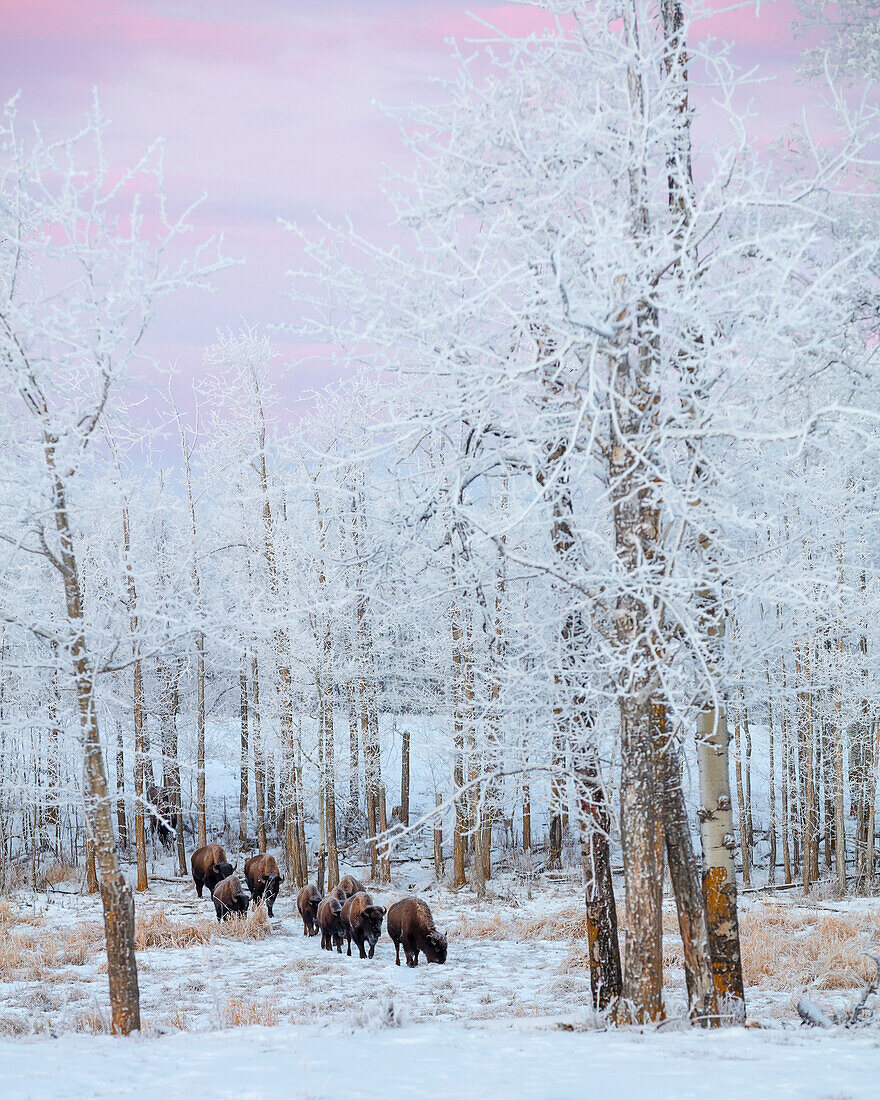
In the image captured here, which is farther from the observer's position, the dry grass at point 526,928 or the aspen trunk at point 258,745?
the aspen trunk at point 258,745

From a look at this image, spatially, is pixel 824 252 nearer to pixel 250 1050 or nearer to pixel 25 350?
pixel 25 350

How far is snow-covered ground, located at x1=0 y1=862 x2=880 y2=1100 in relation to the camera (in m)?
4.61

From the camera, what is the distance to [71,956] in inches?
466

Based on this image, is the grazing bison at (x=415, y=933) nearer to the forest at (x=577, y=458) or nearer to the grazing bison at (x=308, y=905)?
the forest at (x=577, y=458)

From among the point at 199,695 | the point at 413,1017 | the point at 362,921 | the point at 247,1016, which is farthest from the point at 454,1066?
the point at 199,695

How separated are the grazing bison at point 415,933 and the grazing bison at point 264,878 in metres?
5.07

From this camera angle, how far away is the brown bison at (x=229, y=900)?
1570 centimetres

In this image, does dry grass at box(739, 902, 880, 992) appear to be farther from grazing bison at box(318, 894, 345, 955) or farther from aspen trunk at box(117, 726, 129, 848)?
aspen trunk at box(117, 726, 129, 848)

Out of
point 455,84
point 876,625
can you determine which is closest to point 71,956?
point 455,84

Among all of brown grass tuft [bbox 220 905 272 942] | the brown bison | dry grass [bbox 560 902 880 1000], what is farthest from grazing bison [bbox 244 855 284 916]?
dry grass [bbox 560 902 880 1000]

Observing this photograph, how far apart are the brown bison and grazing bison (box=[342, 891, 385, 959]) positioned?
9.32 feet

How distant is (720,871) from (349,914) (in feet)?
28.4

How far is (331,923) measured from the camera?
14.1 m

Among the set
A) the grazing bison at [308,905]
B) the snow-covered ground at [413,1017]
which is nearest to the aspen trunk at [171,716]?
the snow-covered ground at [413,1017]
